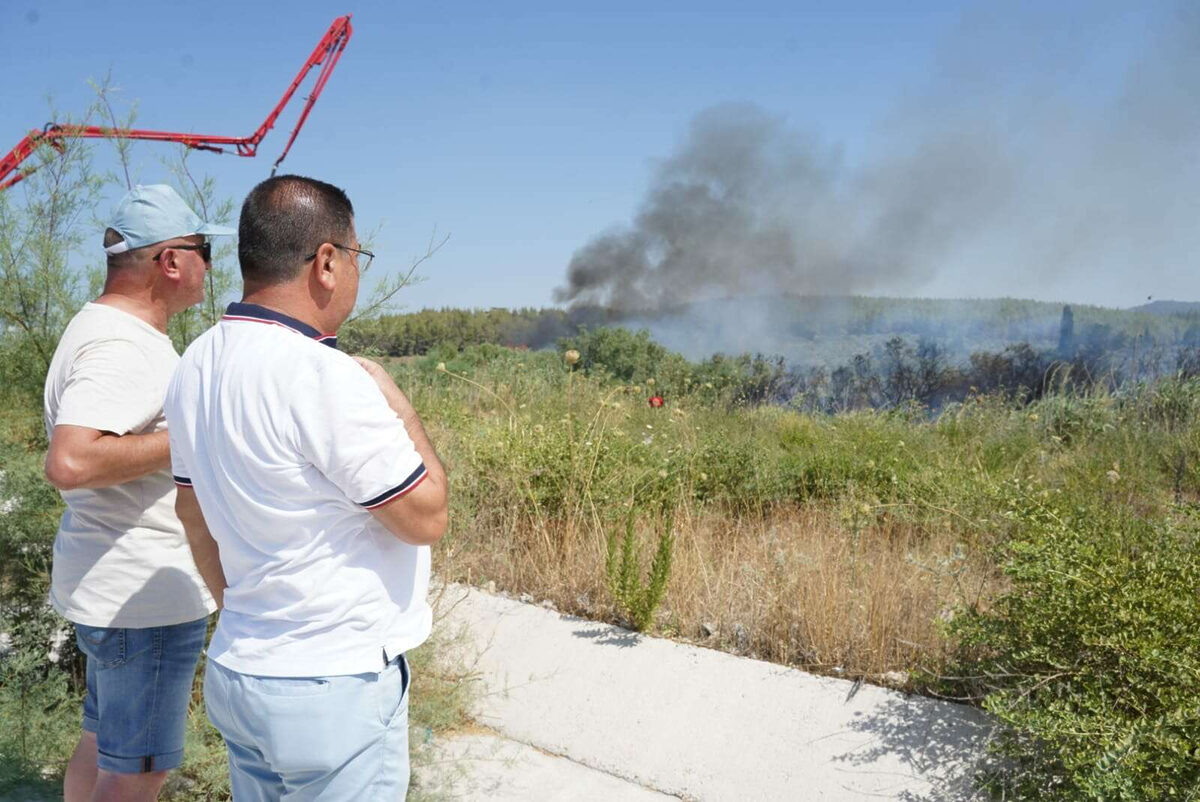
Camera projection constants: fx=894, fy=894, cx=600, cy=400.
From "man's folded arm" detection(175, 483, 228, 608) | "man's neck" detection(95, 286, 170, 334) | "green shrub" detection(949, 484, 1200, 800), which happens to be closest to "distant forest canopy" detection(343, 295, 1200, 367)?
"green shrub" detection(949, 484, 1200, 800)

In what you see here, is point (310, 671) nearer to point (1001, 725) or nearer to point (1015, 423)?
point (1001, 725)

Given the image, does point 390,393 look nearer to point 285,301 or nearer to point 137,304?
point 285,301

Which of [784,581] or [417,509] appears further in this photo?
[784,581]

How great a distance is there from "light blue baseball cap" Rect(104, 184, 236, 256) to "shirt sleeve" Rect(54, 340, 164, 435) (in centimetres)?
29

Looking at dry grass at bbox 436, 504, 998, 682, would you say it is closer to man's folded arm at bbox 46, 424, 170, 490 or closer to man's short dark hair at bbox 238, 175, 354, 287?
man's folded arm at bbox 46, 424, 170, 490

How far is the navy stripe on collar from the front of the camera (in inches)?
64.2

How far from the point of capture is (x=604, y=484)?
17.7 feet

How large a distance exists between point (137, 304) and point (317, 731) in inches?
51.8

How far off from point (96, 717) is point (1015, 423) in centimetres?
751

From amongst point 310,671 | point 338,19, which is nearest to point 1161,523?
point 310,671

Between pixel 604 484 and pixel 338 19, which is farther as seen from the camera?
pixel 338 19

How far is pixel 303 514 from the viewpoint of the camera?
1.58 metres

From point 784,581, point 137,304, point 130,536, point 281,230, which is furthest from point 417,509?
point 784,581

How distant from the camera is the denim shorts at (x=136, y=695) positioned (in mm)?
2193
